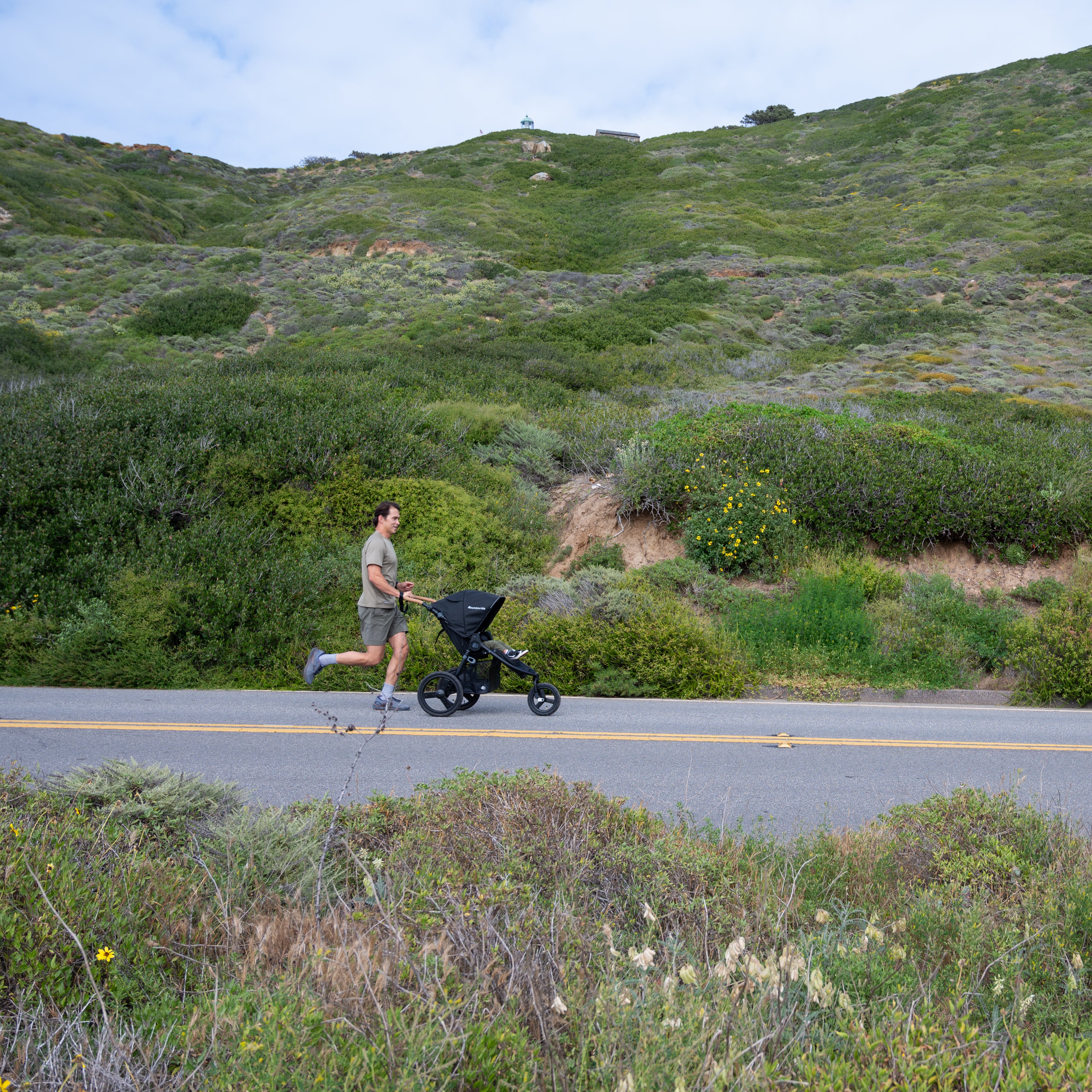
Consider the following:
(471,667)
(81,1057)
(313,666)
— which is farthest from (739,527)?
(81,1057)

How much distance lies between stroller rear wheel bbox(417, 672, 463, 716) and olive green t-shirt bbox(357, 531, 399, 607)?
36.1 inches

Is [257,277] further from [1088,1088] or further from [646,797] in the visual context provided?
[1088,1088]

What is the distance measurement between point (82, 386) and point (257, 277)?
75.0 feet

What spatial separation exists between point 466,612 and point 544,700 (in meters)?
1.31

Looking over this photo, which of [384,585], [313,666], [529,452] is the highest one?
[529,452]

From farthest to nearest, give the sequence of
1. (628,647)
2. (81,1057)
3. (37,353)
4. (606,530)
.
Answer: (37,353) → (606,530) → (628,647) → (81,1057)

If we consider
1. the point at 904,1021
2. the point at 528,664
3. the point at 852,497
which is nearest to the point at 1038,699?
the point at 852,497

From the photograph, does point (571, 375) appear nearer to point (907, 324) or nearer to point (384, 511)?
point (384, 511)

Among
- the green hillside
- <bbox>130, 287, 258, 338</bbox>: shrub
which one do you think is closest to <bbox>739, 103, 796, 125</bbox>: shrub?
the green hillside

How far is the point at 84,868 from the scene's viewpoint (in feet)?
10.2

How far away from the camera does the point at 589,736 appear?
7520 mm

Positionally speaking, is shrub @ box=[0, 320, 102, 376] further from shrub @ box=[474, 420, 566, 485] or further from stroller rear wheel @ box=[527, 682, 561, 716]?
stroller rear wheel @ box=[527, 682, 561, 716]

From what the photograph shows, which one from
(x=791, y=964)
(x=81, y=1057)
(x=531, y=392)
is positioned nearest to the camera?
(x=81, y=1057)

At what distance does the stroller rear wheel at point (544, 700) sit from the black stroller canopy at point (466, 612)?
0.91 m
